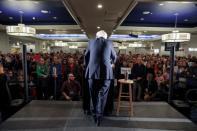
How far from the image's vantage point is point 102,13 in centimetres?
732

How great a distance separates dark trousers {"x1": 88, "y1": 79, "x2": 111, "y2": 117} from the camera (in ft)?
10.9

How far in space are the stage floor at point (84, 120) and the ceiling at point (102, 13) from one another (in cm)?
304

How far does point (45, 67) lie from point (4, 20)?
7.34 meters

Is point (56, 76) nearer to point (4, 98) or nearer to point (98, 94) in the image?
point (4, 98)

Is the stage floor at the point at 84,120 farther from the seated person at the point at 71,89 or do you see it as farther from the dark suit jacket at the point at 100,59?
the seated person at the point at 71,89

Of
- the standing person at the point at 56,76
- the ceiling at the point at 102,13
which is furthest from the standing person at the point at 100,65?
the ceiling at the point at 102,13

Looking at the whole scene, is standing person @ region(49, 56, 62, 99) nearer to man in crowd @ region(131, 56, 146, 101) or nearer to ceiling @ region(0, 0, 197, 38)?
ceiling @ region(0, 0, 197, 38)

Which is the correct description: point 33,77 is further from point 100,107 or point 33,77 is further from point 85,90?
point 100,107

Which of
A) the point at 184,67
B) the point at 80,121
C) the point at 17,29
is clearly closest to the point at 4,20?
the point at 17,29

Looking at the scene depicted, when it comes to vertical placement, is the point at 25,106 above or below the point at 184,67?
below

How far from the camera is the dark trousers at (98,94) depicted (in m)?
3.32

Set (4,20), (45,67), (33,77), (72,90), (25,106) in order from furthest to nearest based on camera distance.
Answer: (4,20) < (33,77) < (45,67) < (72,90) < (25,106)

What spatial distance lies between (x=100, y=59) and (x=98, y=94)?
556mm

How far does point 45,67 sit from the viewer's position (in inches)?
249
